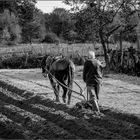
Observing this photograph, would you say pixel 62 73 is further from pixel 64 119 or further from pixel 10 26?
pixel 10 26

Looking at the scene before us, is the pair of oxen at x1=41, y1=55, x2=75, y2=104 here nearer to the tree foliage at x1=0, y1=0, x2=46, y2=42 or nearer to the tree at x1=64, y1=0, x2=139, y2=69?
the tree at x1=64, y1=0, x2=139, y2=69

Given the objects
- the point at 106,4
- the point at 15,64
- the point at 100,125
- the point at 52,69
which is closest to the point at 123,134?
the point at 100,125

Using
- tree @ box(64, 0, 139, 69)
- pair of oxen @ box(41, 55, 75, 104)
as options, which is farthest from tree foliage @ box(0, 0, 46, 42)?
pair of oxen @ box(41, 55, 75, 104)

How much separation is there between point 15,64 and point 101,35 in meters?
9.53

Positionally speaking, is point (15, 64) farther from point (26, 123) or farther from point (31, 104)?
point (26, 123)

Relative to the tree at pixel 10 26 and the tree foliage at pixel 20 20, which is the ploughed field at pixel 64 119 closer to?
the tree at pixel 10 26

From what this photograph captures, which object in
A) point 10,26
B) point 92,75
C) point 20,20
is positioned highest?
point 20,20

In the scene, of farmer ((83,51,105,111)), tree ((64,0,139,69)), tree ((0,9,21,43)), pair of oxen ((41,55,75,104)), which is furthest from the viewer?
tree ((0,9,21,43))

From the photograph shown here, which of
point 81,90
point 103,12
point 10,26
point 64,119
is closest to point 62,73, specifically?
point 81,90

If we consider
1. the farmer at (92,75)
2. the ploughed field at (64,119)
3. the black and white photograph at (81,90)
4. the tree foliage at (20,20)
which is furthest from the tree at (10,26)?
the farmer at (92,75)

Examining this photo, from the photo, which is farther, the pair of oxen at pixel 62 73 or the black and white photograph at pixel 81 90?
the pair of oxen at pixel 62 73

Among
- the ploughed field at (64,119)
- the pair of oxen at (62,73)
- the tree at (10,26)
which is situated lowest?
the ploughed field at (64,119)

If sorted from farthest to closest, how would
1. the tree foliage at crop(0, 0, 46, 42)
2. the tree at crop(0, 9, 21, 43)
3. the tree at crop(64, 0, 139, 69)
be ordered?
the tree foliage at crop(0, 0, 46, 42) → the tree at crop(0, 9, 21, 43) → the tree at crop(64, 0, 139, 69)

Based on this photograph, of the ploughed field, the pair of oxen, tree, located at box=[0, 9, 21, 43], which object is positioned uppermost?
tree, located at box=[0, 9, 21, 43]
